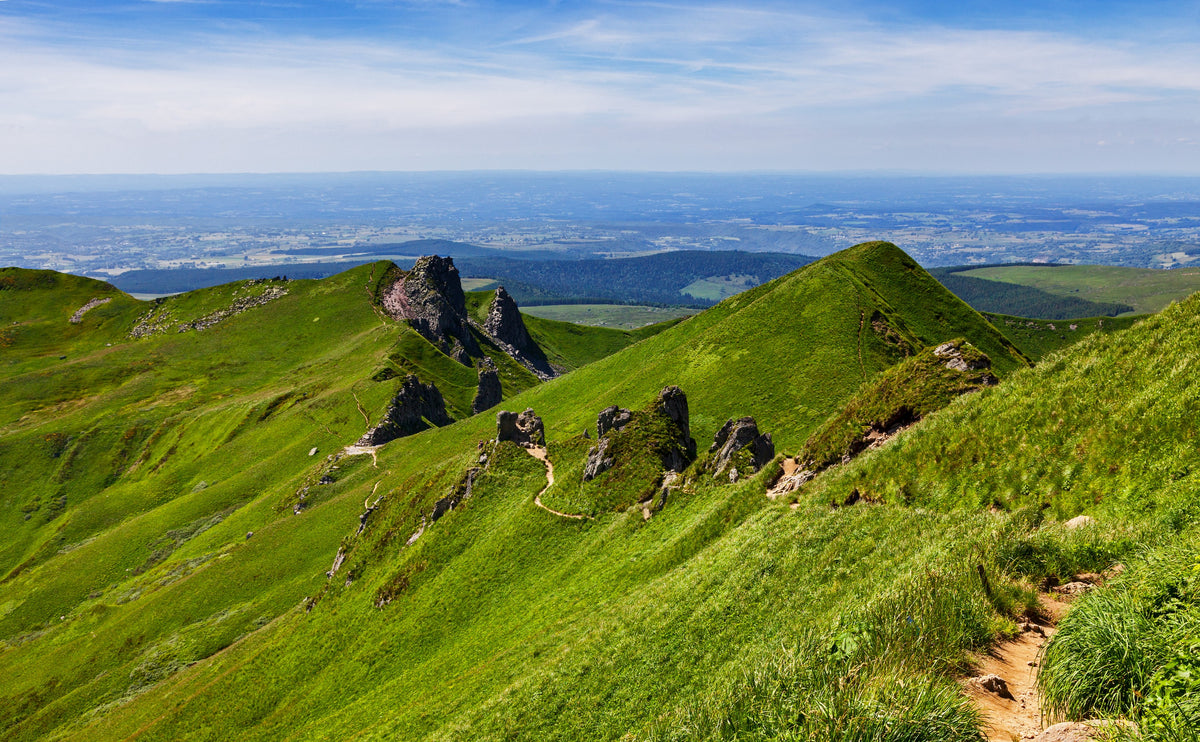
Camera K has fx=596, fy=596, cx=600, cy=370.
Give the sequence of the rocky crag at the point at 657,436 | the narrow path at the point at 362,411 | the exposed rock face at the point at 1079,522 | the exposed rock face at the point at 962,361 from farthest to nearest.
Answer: the narrow path at the point at 362,411, the rocky crag at the point at 657,436, the exposed rock face at the point at 962,361, the exposed rock face at the point at 1079,522

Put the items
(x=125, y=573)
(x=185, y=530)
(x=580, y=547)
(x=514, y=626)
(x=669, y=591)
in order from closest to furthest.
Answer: (x=669, y=591)
(x=514, y=626)
(x=580, y=547)
(x=125, y=573)
(x=185, y=530)

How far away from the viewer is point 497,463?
64688 mm

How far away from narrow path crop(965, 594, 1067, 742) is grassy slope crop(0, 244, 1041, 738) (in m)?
Result: 0.66

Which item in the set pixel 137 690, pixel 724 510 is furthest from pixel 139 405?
pixel 724 510

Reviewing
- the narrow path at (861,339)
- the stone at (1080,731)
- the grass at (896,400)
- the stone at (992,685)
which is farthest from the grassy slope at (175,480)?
the stone at (1080,731)

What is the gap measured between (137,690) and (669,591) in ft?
228

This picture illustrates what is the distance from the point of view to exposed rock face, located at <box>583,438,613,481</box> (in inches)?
2105

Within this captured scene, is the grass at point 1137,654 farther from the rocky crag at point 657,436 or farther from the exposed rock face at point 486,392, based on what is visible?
the exposed rock face at point 486,392

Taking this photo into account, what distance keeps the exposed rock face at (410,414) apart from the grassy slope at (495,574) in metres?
5.81

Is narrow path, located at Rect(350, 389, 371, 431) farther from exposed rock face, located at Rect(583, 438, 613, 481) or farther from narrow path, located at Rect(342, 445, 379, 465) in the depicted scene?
exposed rock face, located at Rect(583, 438, 613, 481)

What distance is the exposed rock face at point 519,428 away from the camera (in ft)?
231

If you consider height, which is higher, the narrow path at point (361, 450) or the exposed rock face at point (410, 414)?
the exposed rock face at point (410, 414)

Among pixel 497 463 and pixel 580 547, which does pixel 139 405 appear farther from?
pixel 580 547

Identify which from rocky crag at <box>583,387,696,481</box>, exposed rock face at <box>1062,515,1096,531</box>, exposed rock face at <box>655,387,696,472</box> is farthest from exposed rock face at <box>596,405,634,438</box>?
exposed rock face at <box>1062,515,1096,531</box>
